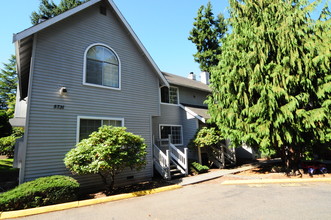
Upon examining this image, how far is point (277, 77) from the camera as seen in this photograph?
798cm

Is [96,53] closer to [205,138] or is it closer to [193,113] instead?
[193,113]

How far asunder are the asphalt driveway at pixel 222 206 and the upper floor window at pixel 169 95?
750 cm

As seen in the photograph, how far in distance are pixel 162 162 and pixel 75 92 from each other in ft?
18.3

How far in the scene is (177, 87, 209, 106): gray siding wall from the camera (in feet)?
47.3

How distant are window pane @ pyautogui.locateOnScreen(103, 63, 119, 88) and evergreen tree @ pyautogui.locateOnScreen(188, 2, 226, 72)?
20.9 m

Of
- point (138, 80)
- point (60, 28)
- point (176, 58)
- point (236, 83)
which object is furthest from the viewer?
point (176, 58)

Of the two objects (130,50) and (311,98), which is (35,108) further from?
(311,98)

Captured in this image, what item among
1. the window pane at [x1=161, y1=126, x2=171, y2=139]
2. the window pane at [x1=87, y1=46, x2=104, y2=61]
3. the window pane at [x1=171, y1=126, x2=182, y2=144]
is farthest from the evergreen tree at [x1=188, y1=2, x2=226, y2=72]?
the window pane at [x1=87, y1=46, x2=104, y2=61]

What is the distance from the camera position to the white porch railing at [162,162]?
9.00 meters

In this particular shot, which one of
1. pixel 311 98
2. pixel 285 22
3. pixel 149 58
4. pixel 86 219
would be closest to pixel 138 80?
pixel 149 58

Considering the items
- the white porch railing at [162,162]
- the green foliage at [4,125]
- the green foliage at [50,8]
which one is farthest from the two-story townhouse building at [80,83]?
the green foliage at [50,8]

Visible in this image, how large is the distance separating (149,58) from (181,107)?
5042mm

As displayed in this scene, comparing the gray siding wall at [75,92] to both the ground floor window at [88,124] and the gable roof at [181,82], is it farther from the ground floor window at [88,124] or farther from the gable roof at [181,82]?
the gable roof at [181,82]

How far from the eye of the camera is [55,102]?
7.07 metres
